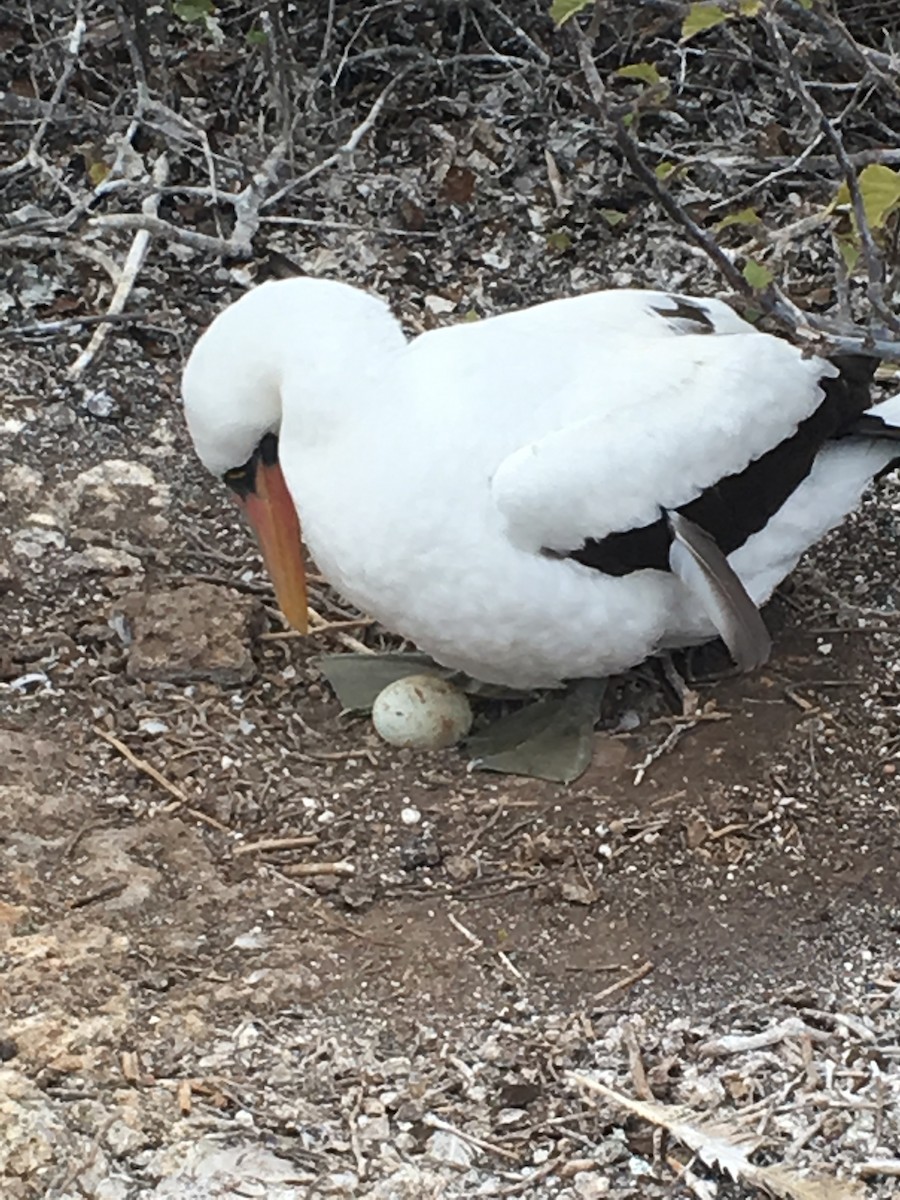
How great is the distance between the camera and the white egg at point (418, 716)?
3709mm

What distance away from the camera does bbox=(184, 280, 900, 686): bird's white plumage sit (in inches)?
133

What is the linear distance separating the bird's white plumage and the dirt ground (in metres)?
0.36

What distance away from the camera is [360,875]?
3389 mm

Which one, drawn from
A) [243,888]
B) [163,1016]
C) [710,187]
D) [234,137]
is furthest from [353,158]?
[163,1016]

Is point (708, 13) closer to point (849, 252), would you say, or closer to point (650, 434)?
point (849, 252)

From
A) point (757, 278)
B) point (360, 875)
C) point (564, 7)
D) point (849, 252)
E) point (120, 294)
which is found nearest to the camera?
point (757, 278)

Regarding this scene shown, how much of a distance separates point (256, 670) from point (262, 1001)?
1099mm

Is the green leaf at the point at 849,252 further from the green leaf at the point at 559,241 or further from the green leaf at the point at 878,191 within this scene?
the green leaf at the point at 559,241

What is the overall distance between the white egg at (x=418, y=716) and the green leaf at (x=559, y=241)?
1985 mm

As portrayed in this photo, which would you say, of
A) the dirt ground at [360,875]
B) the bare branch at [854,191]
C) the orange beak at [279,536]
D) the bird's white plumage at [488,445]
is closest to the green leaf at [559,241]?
the dirt ground at [360,875]

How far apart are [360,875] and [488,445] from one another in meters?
0.89

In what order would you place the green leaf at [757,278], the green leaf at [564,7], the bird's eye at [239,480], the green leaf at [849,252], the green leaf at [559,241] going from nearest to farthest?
1. the green leaf at [757,278]
2. the green leaf at [564,7]
3. the green leaf at [849,252]
4. the bird's eye at [239,480]
5. the green leaf at [559,241]

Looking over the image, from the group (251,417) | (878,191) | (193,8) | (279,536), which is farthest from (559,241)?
(878,191)

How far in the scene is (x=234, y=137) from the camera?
574 centimetres
